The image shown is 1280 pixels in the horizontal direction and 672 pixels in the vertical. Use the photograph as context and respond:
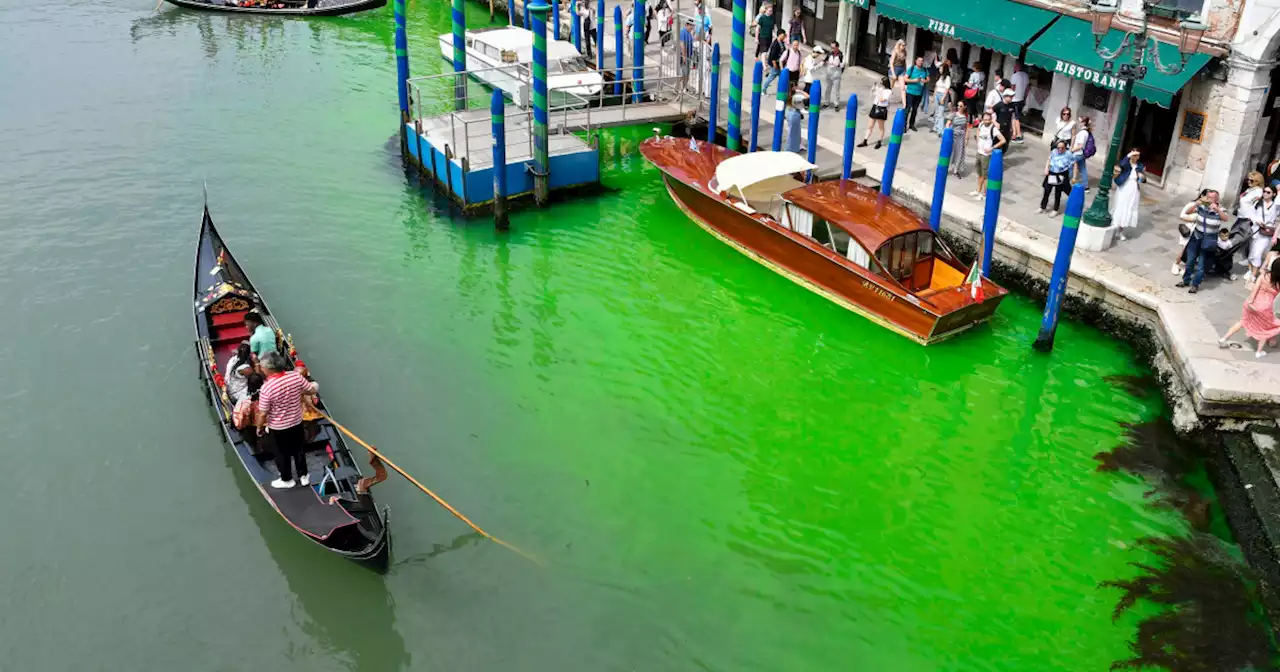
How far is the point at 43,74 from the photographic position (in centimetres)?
2514

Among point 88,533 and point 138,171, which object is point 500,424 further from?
point 138,171

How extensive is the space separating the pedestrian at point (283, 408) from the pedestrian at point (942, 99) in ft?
44.2

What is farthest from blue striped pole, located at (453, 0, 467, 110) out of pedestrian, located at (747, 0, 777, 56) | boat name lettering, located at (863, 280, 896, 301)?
boat name lettering, located at (863, 280, 896, 301)

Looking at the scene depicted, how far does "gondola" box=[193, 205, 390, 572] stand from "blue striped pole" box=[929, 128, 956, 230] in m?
9.49

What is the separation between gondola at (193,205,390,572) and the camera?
9.96 m

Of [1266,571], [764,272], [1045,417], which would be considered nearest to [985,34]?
[764,272]

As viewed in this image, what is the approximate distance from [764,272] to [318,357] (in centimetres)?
699

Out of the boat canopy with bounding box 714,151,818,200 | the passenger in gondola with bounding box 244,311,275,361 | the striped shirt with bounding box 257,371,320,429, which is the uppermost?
the boat canopy with bounding box 714,151,818,200

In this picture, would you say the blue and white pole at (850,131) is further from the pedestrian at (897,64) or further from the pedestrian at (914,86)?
the pedestrian at (897,64)

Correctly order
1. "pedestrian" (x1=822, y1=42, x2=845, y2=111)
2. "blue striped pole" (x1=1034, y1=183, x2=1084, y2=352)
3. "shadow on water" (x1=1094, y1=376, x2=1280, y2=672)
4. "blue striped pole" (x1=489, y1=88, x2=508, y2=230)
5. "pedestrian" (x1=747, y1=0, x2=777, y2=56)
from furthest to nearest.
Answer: "pedestrian" (x1=747, y1=0, x2=777, y2=56), "pedestrian" (x1=822, y1=42, x2=845, y2=111), "blue striped pole" (x1=489, y1=88, x2=508, y2=230), "blue striped pole" (x1=1034, y1=183, x2=1084, y2=352), "shadow on water" (x1=1094, y1=376, x2=1280, y2=672)

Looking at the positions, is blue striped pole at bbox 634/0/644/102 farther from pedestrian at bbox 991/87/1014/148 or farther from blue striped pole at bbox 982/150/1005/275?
blue striped pole at bbox 982/150/1005/275

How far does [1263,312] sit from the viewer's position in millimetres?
12414

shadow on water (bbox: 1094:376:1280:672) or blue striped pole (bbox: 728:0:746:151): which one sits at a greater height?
blue striped pole (bbox: 728:0:746:151)

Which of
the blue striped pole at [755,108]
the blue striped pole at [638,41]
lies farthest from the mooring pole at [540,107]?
the blue striped pole at [638,41]
